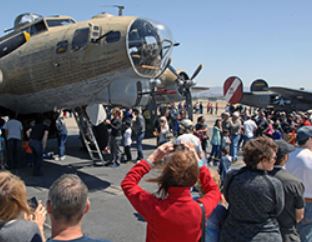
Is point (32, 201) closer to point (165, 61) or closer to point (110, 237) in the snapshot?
point (110, 237)

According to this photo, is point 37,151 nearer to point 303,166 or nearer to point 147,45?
point 147,45

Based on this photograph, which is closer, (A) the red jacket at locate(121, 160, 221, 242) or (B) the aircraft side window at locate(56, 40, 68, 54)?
(A) the red jacket at locate(121, 160, 221, 242)

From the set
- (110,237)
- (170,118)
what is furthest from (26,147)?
(170,118)

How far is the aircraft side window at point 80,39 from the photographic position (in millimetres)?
9008

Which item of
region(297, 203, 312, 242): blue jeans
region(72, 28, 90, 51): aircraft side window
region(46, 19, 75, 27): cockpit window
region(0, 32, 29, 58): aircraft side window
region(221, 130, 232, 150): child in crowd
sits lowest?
region(221, 130, 232, 150): child in crowd

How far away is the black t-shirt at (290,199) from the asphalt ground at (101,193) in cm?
283

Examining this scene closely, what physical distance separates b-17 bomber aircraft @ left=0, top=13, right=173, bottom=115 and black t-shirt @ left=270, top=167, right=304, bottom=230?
560 centimetres

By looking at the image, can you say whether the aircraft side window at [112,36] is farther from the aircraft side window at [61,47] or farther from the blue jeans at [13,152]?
the blue jeans at [13,152]

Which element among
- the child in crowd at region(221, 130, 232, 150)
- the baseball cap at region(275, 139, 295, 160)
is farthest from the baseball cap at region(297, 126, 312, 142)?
the child in crowd at region(221, 130, 232, 150)

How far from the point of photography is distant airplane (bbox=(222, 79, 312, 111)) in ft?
84.5

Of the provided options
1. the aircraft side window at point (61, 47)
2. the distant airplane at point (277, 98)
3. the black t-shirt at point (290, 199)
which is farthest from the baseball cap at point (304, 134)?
the distant airplane at point (277, 98)

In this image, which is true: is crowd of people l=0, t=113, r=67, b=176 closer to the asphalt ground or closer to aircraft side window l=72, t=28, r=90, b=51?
the asphalt ground

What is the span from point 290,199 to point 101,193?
5.67 meters

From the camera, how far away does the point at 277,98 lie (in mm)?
27828
